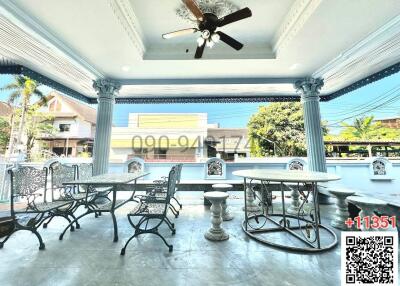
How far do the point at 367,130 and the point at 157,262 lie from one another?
17897 millimetres

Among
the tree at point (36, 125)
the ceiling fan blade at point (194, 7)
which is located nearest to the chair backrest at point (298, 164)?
the ceiling fan blade at point (194, 7)

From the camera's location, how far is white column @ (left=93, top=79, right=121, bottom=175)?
441cm

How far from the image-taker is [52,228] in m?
2.83

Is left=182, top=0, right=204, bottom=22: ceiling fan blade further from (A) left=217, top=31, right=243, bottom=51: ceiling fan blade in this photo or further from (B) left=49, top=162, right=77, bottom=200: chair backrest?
(B) left=49, top=162, right=77, bottom=200: chair backrest

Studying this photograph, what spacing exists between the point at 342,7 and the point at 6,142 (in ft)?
53.7

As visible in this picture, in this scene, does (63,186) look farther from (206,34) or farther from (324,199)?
(324,199)

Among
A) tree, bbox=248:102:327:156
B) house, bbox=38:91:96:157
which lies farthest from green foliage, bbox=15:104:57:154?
tree, bbox=248:102:327:156

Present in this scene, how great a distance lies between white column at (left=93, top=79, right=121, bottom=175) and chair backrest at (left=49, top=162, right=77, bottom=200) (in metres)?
0.98

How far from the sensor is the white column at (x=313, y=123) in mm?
4480

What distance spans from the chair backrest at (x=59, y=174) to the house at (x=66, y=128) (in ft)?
40.1

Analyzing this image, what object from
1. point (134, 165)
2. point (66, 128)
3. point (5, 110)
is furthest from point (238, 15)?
point (5, 110)

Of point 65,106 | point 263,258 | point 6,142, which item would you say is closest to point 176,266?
point 263,258

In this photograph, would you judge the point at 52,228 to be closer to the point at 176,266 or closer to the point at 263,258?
the point at 176,266

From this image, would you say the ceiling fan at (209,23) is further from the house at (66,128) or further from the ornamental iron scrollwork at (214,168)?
the house at (66,128)
